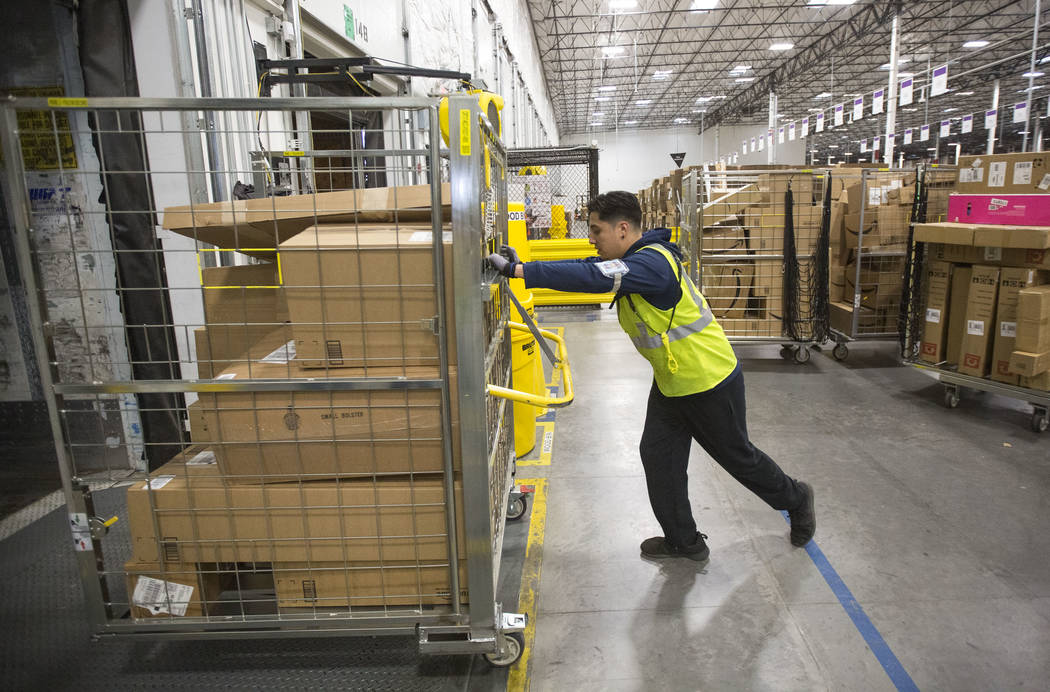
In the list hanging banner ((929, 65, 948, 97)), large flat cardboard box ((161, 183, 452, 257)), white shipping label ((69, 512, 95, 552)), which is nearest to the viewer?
large flat cardboard box ((161, 183, 452, 257))

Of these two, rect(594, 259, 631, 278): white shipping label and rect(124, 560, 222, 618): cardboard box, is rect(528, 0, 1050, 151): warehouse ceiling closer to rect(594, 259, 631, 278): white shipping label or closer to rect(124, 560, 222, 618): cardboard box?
rect(594, 259, 631, 278): white shipping label

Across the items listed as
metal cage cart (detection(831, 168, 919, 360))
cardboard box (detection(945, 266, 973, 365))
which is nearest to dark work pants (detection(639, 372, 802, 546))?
cardboard box (detection(945, 266, 973, 365))

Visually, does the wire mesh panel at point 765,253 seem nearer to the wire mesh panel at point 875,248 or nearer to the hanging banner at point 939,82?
the wire mesh panel at point 875,248

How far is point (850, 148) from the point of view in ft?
125

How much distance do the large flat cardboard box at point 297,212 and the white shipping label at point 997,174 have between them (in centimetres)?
591

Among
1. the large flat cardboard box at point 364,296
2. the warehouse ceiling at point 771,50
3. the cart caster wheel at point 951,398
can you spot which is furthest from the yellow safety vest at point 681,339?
the warehouse ceiling at point 771,50

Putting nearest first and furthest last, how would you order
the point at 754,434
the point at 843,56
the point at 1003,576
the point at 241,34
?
the point at 1003,576 → the point at 241,34 → the point at 754,434 → the point at 843,56

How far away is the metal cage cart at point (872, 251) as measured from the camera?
682 cm

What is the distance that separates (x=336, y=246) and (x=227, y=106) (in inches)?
21.0

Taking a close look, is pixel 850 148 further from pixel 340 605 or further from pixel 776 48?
pixel 340 605

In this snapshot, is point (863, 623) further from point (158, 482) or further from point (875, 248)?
point (875, 248)

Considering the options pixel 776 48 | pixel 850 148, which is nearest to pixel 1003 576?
pixel 776 48

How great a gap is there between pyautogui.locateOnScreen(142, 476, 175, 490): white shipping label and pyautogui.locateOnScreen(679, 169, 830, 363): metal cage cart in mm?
5922

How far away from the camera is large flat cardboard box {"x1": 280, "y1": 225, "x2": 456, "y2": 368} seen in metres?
1.87
